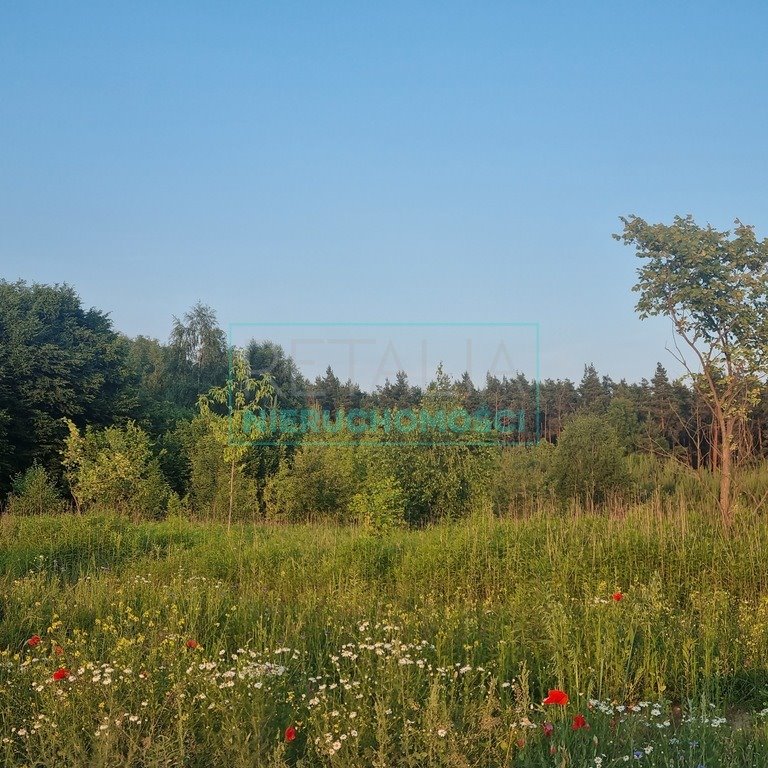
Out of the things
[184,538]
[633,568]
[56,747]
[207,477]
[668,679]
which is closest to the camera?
[56,747]

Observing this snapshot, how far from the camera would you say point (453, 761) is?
3.25m

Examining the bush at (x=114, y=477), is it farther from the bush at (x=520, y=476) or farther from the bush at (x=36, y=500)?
the bush at (x=520, y=476)

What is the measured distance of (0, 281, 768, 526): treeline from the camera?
15922mm

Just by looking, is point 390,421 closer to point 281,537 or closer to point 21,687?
point 281,537

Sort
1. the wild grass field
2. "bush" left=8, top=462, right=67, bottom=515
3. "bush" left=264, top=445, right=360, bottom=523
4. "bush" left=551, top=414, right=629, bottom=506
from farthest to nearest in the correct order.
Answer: "bush" left=551, top=414, right=629, bottom=506, "bush" left=264, top=445, right=360, bottom=523, "bush" left=8, top=462, right=67, bottom=515, the wild grass field

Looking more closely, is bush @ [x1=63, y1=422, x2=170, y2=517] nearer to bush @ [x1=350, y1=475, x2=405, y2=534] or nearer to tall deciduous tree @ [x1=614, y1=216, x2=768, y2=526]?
bush @ [x1=350, y1=475, x2=405, y2=534]

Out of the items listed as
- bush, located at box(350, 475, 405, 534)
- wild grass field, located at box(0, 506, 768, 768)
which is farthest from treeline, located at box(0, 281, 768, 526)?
wild grass field, located at box(0, 506, 768, 768)

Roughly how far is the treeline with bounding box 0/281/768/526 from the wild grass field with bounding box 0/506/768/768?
9.40ft

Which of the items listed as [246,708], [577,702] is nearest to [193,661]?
[246,708]

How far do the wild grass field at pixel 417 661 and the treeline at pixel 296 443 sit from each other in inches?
113

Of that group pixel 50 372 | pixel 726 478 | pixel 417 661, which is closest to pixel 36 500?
pixel 50 372

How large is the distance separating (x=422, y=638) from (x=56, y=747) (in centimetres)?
256

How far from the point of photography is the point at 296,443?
23625 mm

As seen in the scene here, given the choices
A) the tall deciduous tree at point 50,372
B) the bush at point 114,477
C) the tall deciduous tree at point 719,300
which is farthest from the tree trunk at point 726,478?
the tall deciduous tree at point 50,372
